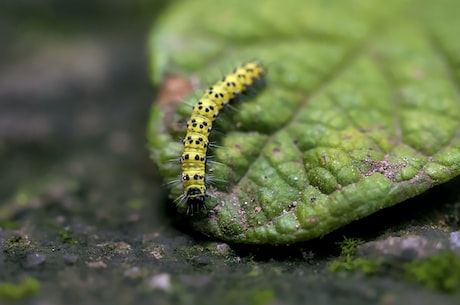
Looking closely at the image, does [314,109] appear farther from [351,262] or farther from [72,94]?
[72,94]

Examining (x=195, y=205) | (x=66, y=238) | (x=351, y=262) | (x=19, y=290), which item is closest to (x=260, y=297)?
(x=351, y=262)

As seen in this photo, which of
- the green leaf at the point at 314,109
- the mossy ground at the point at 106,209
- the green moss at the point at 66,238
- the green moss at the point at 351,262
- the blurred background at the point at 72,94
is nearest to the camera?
the mossy ground at the point at 106,209

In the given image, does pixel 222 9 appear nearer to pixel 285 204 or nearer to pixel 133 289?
pixel 285 204

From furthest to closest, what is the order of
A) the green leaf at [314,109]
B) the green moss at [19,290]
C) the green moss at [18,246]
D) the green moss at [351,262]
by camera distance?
the green leaf at [314,109] → the green moss at [18,246] → the green moss at [351,262] → the green moss at [19,290]

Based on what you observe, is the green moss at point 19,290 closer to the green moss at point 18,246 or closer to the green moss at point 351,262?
the green moss at point 18,246

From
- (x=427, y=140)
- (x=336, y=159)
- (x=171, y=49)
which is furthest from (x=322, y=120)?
(x=171, y=49)

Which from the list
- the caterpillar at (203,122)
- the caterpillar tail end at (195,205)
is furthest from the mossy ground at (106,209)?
the caterpillar at (203,122)
